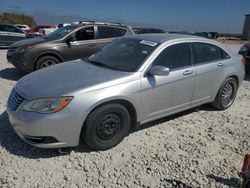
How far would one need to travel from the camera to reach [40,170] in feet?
10.3

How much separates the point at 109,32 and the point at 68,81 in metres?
5.12

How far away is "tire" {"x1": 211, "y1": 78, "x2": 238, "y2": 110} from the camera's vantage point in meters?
5.04

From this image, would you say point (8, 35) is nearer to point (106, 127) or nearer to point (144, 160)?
point (106, 127)

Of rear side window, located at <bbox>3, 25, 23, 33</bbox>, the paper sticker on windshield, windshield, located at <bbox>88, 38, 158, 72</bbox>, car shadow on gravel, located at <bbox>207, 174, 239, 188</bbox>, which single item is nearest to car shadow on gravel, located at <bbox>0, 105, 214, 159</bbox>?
windshield, located at <bbox>88, 38, 158, 72</bbox>

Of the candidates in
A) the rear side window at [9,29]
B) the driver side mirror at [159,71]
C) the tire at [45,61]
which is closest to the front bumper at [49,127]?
the driver side mirror at [159,71]

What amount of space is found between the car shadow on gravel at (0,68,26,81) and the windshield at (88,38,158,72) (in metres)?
3.86

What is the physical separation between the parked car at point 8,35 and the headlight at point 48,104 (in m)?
11.8

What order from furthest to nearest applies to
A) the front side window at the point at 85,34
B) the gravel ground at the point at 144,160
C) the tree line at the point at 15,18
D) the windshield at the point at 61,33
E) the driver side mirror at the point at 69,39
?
the tree line at the point at 15,18
the front side window at the point at 85,34
the windshield at the point at 61,33
the driver side mirror at the point at 69,39
the gravel ground at the point at 144,160

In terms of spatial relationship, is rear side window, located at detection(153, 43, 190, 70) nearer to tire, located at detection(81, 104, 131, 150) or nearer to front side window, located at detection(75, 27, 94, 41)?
tire, located at detection(81, 104, 131, 150)

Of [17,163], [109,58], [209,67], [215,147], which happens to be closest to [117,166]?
[17,163]

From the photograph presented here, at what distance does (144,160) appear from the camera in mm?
3428

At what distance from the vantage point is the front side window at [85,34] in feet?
25.2

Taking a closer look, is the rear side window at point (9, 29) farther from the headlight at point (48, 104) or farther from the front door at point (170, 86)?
the headlight at point (48, 104)

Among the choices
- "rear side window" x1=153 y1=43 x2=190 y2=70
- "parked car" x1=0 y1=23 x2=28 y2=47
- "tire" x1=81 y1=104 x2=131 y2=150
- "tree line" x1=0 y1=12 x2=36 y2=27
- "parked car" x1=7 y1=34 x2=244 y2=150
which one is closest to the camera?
"parked car" x1=7 y1=34 x2=244 y2=150
